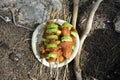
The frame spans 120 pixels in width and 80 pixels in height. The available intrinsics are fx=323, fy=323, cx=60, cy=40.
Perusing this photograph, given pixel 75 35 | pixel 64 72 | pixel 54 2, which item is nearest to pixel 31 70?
pixel 64 72

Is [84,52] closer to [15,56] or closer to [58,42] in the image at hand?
[58,42]

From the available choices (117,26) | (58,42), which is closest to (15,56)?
(58,42)

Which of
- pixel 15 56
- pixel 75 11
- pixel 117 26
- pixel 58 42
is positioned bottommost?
pixel 15 56

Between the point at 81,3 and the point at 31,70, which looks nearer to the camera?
the point at 31,70

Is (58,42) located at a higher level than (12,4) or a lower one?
lower

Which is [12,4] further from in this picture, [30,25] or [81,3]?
[81,3]

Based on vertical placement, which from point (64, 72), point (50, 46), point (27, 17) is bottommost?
point (64, 72)
